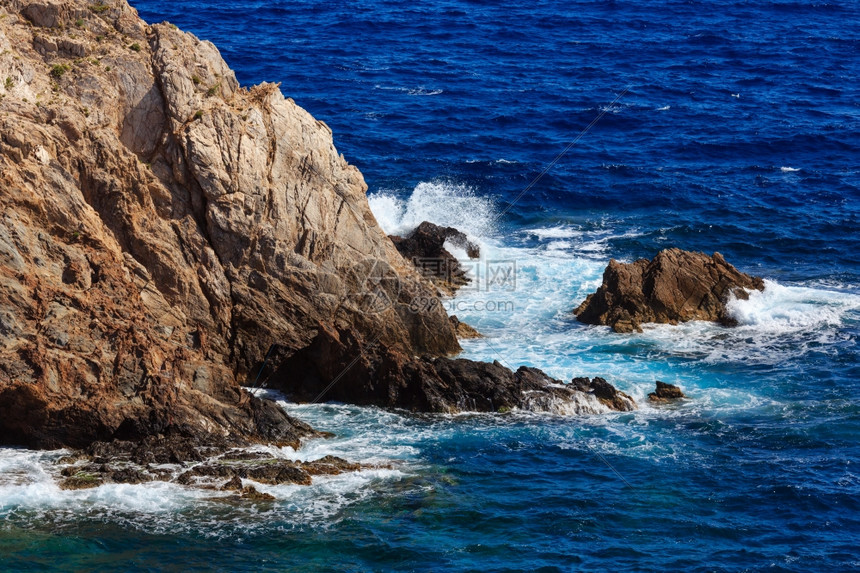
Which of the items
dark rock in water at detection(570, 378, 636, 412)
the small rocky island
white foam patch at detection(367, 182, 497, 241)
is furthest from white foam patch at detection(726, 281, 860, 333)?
white foam patch at detection(367, 182, 497, 241)

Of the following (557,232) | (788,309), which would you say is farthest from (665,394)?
(557,232)

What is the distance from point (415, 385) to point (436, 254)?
1425 centimetres

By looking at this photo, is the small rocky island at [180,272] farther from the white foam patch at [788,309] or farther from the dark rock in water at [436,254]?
the white foam patch at [788,309]

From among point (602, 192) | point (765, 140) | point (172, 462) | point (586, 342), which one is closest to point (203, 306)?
point (172, 462)

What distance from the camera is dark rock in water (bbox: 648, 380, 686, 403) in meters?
38.1

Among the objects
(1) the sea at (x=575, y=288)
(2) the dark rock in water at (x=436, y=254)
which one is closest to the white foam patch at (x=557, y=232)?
(1) the sea at (x=575, y=288)

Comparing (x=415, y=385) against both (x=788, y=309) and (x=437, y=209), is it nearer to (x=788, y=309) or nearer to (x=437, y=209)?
(x=788, y=309)

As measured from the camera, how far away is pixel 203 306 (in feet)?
120

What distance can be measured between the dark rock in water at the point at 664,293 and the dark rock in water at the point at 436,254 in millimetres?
6404

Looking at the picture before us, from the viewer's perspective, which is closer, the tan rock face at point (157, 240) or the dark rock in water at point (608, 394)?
the tan rock face at point (157, 240)

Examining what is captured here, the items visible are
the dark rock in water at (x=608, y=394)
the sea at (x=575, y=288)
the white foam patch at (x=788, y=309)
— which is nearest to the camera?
the sea at (x=575, y=288)

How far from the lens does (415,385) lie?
37000mm

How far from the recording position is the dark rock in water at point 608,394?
37375 millimetres

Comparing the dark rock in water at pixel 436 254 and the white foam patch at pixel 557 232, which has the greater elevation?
the white foam patch at pixel 557 232
